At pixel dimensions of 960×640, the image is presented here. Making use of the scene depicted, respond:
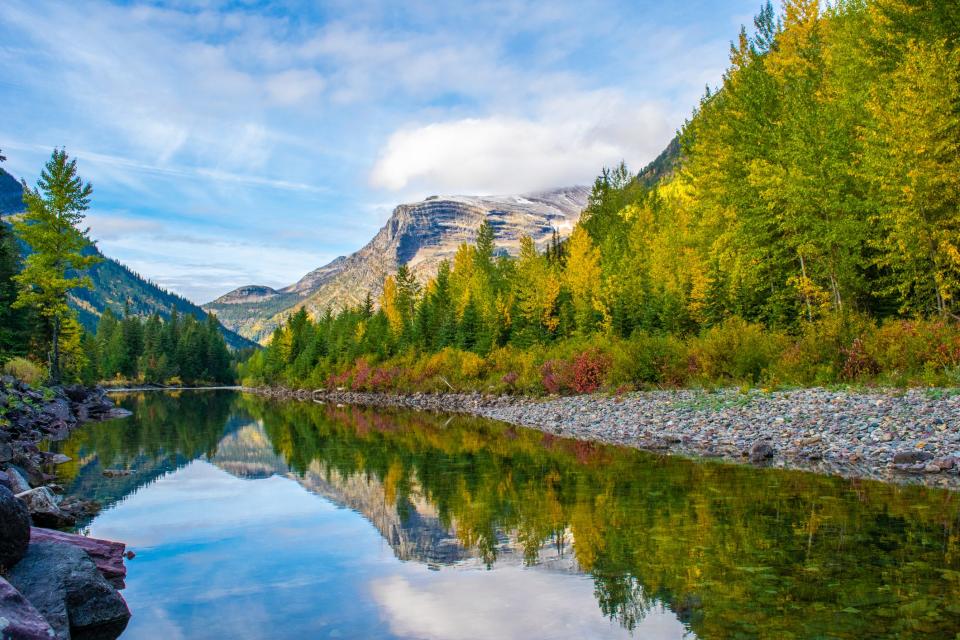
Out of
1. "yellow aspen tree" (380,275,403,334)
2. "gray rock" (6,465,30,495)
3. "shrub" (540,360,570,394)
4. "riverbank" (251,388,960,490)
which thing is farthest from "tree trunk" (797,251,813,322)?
"yellow aspen tree" (380,275,403,334)

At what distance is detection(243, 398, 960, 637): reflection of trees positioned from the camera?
21.2 feet

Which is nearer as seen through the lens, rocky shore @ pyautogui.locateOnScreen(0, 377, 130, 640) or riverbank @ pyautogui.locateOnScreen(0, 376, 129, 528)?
rocky shore @ pyautogui.locateOnScreen(0, 377, 130, 640)

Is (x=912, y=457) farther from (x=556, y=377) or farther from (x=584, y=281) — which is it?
(x=584, y=281)

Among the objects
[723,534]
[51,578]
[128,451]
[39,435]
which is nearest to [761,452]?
[723,534]

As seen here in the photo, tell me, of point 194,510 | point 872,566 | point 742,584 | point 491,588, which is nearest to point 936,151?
point 872,566

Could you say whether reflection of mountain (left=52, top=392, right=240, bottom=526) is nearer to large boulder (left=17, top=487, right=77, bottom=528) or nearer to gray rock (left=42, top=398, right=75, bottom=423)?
large boulder (left=17, top=487, right=77, bottom=528)

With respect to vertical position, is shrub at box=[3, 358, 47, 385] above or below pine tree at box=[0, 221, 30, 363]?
below

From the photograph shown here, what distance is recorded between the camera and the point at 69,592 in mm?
7090

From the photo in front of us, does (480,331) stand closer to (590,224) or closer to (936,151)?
(590,224)

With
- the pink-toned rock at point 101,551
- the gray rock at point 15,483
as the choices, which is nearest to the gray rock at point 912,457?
the pink-toned rock at point 101,551

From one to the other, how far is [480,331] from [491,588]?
168ft

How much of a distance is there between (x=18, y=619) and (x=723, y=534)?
29.0 feet

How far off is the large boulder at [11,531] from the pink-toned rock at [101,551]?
851 mm

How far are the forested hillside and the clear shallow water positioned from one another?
10.4m
